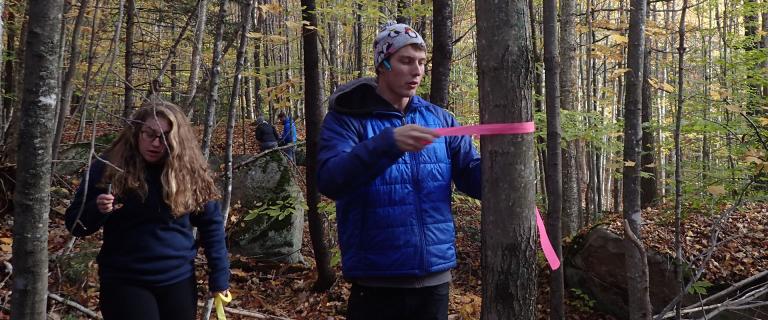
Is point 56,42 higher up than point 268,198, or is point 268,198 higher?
point 56,42

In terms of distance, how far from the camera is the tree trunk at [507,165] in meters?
1.31

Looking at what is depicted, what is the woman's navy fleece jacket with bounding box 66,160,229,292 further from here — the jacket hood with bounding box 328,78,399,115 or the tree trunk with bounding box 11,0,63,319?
the jacket hood with bounding box 328,78,399,115

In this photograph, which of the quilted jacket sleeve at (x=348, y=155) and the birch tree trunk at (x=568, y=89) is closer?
the quilted jacket sleeve at (x=348, y=155)

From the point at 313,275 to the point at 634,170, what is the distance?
4.41m

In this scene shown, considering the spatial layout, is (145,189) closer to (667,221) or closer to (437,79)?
(437,79)

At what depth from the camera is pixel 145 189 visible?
7.87ft

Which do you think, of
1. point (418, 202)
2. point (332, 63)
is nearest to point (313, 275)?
A: point (332, 63)

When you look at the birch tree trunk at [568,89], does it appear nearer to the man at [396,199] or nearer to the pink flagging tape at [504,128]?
the man at [396,199]

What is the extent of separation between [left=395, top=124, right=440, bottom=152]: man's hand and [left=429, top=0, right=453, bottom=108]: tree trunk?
10.8 feet

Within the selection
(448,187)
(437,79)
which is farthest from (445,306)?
(437,79)

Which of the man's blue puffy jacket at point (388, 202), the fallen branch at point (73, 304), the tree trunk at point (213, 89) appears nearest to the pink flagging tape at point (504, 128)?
the man's blue puffy jacket at point (388, 202)

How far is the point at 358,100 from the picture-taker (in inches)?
73.7

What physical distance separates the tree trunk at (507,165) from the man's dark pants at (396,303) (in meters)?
0.46

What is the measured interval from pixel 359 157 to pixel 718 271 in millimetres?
6277
